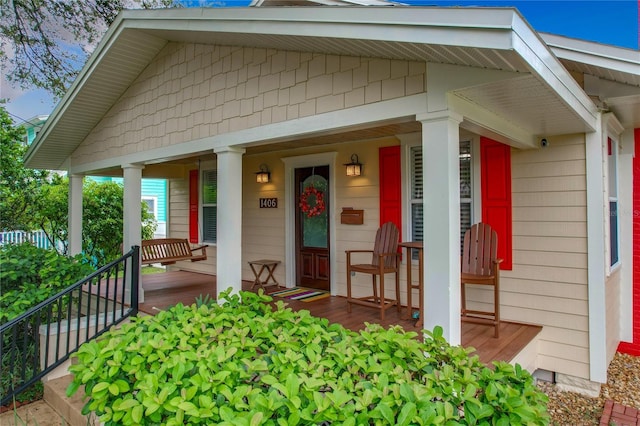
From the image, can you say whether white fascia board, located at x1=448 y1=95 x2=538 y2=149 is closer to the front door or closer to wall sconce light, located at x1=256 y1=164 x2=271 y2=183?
the front door

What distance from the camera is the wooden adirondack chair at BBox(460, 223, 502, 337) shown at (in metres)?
3.76

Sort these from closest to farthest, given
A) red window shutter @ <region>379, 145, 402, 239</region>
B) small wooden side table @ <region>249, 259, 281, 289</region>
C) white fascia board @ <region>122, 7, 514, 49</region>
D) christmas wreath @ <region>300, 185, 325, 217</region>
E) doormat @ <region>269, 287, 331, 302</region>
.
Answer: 1. white fascia board @ <region>122, 7, 514, 49</region>
2. red window shutter @ <region>379, 145, 402, 239</region>
3. doormat @ <region>269, 287, 331, 302</region>
4. christmas wreath @ <region>300, 185, 325, 217</region>
5. small wooden side table @ <region>249, 259, 281, 289</region>

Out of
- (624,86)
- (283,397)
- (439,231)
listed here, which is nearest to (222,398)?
(283,397)

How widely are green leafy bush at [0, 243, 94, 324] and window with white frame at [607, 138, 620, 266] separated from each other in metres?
6.21

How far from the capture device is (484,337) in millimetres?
3717

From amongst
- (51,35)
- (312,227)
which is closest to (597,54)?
(312,227)

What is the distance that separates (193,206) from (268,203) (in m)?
2.17

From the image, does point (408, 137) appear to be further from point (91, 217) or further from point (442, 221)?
point (91, 217)

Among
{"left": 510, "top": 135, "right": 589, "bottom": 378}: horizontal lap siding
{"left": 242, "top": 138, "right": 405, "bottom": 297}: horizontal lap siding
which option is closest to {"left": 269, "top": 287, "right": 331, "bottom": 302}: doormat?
{"left": 242, "top": 138, "right": 405, "bottom": 297}: horizontal lap siding

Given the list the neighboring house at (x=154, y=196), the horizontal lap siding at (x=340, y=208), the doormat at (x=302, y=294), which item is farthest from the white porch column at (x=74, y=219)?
the neighboring house at (x=154, y=196)

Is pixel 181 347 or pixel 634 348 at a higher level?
pixel 181 347

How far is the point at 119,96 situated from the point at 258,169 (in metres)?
2.37

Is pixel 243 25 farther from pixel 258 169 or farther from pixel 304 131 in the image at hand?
pixel 258 169

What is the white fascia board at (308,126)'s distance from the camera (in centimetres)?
281
